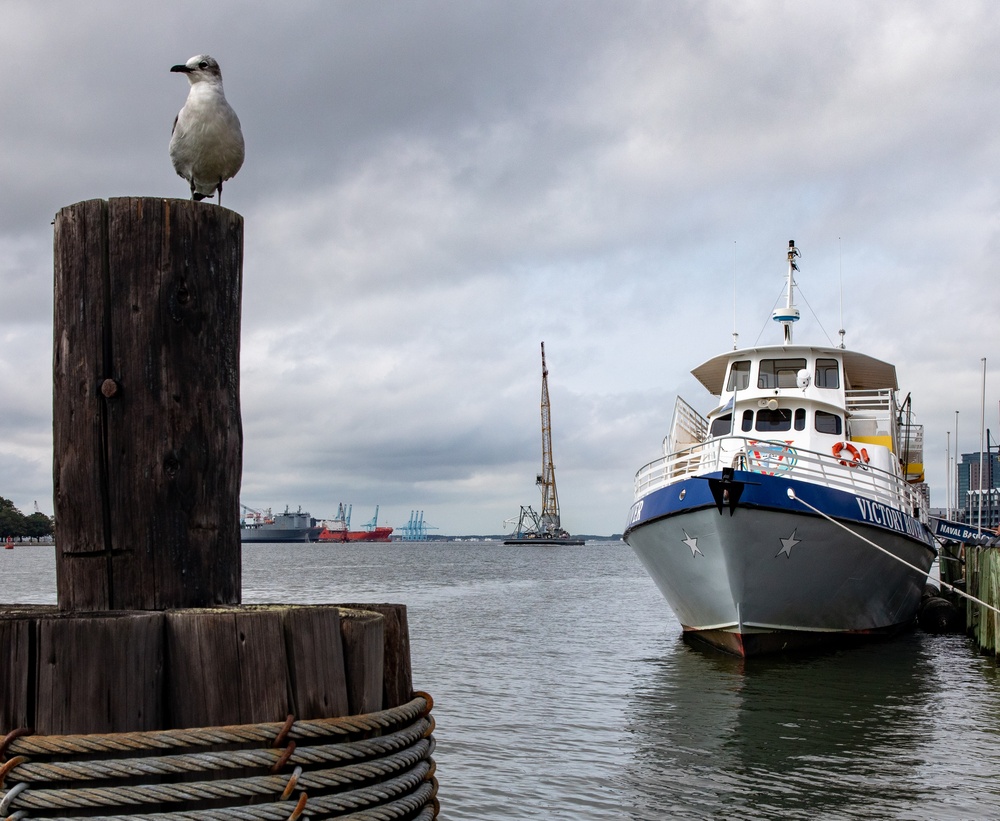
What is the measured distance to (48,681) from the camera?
2.45 metres

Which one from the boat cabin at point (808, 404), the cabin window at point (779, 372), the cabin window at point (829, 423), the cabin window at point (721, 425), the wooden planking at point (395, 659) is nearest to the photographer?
the wooden planking at point (395, 659)

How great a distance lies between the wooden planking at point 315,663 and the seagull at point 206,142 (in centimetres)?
193

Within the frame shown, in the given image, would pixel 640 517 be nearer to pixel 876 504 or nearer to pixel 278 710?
pixel 876 504

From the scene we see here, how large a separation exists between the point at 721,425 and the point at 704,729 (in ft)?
34.1

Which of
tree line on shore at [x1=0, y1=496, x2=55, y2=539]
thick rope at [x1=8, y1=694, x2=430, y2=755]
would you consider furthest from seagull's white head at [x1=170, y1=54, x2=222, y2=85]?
tree line on shore at [x1=0, y1=496, x2=55, y2=539]

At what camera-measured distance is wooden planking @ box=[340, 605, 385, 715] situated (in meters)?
2.69

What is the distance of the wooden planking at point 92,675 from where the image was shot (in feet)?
8.05

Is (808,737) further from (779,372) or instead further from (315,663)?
(779,372)

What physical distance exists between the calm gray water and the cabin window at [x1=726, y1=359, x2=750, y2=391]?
5.86m

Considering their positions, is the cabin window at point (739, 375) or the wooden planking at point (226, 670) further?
the cabin window at point (739, 375)

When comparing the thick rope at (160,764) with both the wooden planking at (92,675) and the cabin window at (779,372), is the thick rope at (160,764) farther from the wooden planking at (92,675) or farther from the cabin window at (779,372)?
the cabin window at (779,372)

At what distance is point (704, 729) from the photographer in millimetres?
11961

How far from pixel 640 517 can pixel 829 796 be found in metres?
10.0

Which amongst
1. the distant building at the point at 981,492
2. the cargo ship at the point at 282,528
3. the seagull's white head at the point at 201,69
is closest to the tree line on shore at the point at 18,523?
the cargo ship at the point at 282,528
